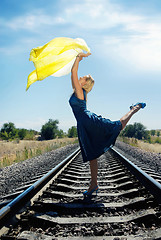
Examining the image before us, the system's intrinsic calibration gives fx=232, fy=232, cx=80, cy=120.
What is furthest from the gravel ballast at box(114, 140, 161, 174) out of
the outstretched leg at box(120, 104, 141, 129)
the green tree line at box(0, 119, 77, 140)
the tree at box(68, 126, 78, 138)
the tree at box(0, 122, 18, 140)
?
the tree at box(68, 126, 78, 138)

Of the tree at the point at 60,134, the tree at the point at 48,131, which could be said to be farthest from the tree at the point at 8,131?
the tree at the point at 60,134

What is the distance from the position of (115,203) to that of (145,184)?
2.50 ft

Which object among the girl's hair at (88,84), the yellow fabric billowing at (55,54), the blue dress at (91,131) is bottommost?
the blue dress at (91,131)

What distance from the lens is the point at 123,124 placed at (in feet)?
11.1

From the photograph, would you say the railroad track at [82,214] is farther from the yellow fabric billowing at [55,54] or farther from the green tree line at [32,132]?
the green tree line at [32,132]

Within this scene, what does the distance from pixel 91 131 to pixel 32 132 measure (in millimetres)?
59511

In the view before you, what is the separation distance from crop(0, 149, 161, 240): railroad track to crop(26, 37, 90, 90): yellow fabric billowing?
1.71m

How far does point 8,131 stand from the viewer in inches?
2206

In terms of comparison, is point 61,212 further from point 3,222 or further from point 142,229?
point 142,229

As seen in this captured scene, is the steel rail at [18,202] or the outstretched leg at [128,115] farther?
the outstretched leg at [128,115]

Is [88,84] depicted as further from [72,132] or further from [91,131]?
[72,132]

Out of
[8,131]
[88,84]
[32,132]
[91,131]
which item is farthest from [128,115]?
[32,132]

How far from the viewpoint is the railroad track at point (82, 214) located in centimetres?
223

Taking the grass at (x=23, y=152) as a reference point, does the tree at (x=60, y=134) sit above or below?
above
